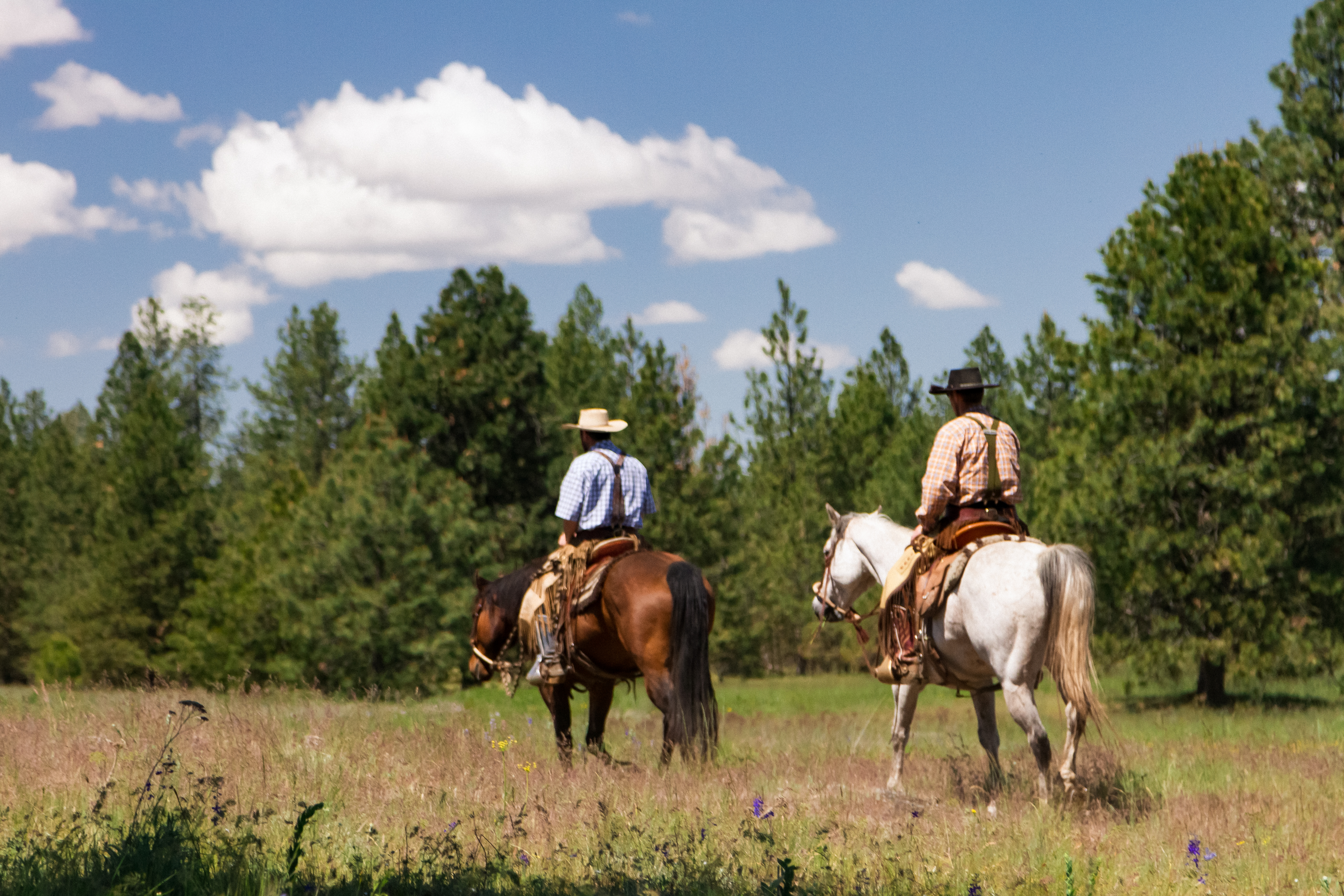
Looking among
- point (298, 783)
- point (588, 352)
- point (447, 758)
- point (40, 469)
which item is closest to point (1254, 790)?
point (447, 758)

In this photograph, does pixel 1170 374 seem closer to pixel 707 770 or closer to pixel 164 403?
pixel 707 770

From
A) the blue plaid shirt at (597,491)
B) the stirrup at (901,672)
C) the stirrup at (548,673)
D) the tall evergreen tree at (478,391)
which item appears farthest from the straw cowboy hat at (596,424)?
the tall evergreen tree at (478,391)

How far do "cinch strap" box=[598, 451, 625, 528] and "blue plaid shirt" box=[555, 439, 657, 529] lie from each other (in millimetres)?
12

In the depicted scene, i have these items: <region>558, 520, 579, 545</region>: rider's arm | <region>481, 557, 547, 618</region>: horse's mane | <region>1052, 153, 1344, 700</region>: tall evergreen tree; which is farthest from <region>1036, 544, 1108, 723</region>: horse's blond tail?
<region>1052, 153, 1344, 700</region>: tall evergreen tree

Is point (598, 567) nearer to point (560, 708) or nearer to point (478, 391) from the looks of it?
point (560, 708)

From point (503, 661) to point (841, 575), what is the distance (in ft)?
9.88

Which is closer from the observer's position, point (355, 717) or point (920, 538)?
point (920, 538)

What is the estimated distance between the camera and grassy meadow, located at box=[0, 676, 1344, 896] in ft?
14.6

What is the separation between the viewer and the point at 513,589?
980cm

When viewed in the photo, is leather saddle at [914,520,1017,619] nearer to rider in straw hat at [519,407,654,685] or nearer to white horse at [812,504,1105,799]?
white horse at [812,504,1105,799]

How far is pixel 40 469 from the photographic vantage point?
4072cm

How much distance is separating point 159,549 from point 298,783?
2699 cm

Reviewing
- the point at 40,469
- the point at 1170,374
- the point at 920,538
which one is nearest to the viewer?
the point at 920,538

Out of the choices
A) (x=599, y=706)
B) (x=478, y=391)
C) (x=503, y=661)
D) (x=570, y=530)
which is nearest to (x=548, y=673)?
(x=599, y=706)
